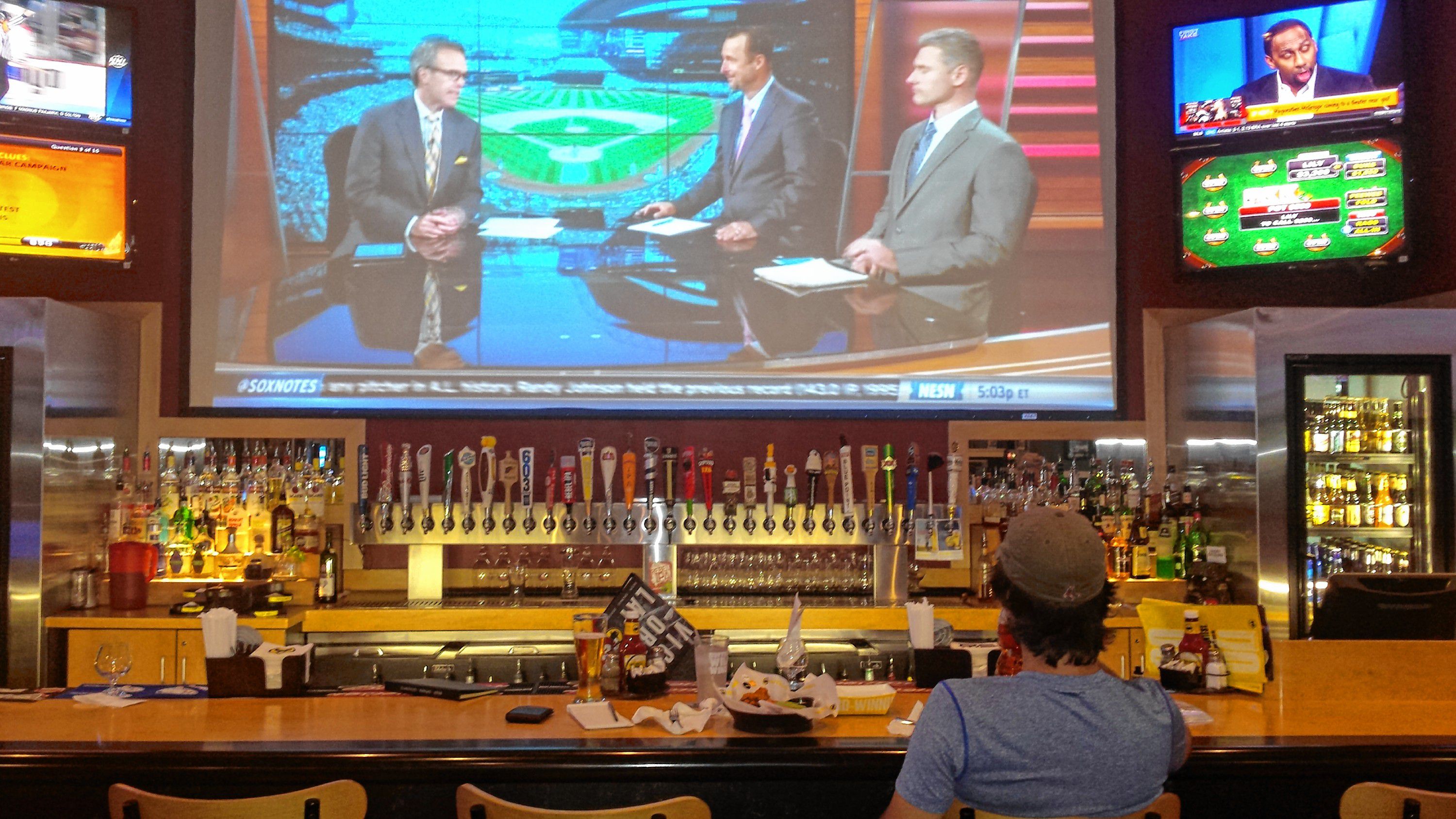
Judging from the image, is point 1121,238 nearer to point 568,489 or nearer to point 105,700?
point 568,489

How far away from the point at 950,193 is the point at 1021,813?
367 cm

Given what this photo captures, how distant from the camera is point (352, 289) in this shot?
489 centimetres

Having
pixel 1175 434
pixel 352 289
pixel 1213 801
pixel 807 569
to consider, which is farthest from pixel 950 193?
pixel 1213 801

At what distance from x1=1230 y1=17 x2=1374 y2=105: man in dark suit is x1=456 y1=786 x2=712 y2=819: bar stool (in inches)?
163

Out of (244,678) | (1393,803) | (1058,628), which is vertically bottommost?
(1393,803)

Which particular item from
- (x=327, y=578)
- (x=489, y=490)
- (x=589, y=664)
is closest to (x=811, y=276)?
(x=489, y=490)

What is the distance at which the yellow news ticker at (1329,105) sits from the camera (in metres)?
4.68

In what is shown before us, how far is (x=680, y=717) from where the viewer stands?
251 cm

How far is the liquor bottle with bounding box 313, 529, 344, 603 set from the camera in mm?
4629

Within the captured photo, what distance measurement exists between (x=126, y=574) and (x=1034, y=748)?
12.9 ft

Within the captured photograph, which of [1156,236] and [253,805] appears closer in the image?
[253,805]

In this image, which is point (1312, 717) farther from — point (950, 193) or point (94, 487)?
point (94, 487)

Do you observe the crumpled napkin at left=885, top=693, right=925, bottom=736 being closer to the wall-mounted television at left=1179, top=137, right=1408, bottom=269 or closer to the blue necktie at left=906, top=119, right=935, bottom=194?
the blue necktie at left=906, top=119, right=935, bottom=194

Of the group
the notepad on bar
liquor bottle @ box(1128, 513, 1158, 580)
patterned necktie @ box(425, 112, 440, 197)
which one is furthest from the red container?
liquor bottle @ box(1128, 513, 1158, 580)
